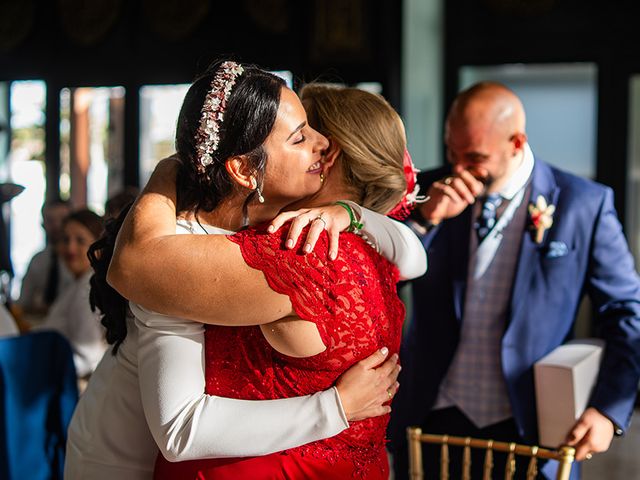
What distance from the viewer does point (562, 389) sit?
2.22 m

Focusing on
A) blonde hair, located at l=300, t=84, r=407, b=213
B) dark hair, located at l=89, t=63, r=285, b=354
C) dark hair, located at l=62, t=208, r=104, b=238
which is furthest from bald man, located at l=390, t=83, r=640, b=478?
dark hair, located at l=62, t=208, r=104, b=238

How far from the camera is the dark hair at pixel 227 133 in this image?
146 cm

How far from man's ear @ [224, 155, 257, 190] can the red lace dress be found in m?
0.11

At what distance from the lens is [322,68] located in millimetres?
7117

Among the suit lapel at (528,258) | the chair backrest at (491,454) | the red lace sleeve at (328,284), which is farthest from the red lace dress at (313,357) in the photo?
the suit lapel at (528,258)

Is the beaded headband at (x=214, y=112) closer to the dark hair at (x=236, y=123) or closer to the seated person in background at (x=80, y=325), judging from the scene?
the dark hair at (x=236, y=123)

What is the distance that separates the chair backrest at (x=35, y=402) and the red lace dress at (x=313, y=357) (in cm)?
140

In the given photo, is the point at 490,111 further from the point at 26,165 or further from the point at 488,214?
the point at 26,165

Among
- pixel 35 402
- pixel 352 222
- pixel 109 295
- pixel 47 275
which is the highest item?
pixel 352 222

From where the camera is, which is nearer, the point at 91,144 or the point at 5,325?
the point at 5,325

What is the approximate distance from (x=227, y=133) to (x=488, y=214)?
4.19 feet

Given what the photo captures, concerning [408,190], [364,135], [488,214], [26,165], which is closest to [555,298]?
[488,214]

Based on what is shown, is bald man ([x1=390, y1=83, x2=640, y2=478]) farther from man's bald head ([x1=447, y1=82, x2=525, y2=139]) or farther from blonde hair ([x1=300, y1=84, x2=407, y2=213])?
blonde hair ([x1=300, y1=84, x2=407, y2=213])

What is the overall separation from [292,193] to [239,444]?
0.45 meters
